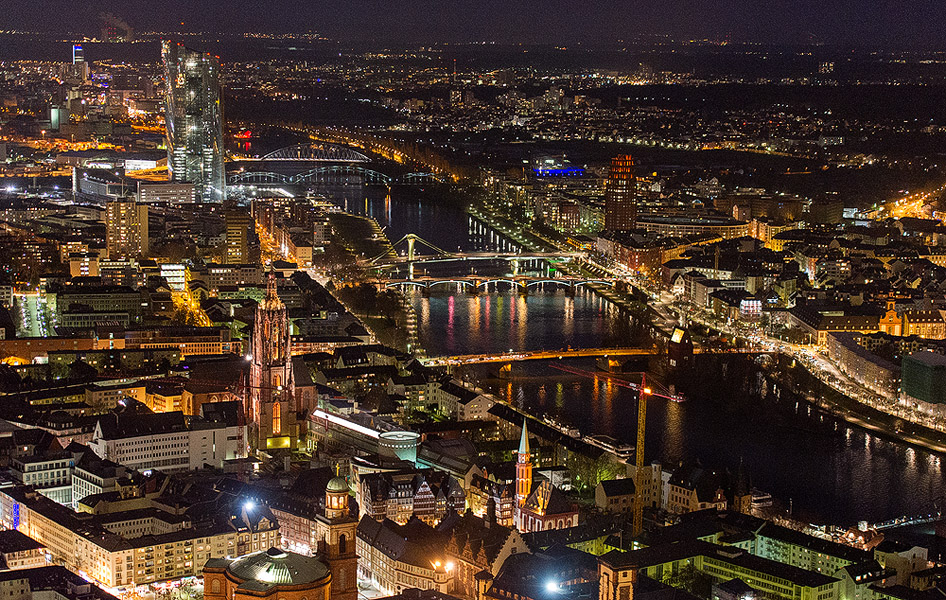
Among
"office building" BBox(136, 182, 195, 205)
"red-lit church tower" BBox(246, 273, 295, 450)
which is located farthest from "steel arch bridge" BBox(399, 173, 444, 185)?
"red-lit church tower" BBox(246, 273, 295, 450)

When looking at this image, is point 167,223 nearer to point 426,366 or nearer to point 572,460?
point 426,366

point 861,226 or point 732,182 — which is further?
point 732,182

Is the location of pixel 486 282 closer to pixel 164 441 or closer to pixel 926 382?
pixel 926 382

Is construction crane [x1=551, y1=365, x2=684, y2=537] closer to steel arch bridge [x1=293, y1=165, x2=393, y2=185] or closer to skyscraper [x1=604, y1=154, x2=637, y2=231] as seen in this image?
skyscraper [x1=604, y1=154, x2=637, y2=231]

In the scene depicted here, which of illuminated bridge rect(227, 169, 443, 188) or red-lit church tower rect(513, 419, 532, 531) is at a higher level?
red-lit church tower rect(513, 419, 532, 531)

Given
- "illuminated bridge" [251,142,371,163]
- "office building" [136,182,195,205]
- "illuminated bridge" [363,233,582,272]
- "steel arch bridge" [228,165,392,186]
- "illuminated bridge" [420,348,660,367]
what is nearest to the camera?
"illuminated bridge" [420,348,660,367]

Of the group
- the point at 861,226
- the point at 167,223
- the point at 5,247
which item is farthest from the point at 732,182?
the point at 5,247

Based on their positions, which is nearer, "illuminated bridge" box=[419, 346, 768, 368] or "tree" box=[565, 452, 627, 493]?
"tree" box=[565, 452, 627, 493]
